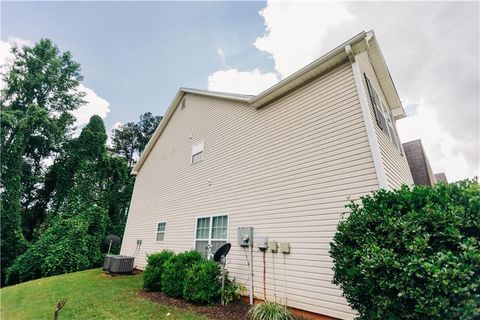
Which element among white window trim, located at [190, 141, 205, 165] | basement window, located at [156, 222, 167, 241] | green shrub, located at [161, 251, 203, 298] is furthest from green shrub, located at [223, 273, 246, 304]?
basement window, located at [156, 222, 167, 241]

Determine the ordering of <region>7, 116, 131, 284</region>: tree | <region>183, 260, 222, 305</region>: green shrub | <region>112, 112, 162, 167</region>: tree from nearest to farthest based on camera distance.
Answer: <region>183, 260, 222, 305</region>: green shrub → <region>7, 116, 131, 284</region>: tree → <region>112, 112, 162, 167</region>: tree

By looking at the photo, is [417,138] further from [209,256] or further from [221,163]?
[209,256]

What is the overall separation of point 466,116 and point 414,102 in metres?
1.82

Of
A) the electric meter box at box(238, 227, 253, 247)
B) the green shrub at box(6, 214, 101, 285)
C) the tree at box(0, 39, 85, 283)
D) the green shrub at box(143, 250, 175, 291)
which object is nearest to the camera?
the electric meter box at box(238, 227, 253, 247)

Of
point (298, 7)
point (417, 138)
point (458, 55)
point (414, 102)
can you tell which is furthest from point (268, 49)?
point (417, 138)

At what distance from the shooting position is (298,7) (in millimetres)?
7008

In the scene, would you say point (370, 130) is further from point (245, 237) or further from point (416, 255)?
point (245, 237)

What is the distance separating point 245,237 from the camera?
597cm

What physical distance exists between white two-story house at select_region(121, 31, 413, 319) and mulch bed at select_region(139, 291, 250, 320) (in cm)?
59

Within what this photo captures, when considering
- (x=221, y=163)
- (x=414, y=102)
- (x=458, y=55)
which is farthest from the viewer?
(x=414, y=102)

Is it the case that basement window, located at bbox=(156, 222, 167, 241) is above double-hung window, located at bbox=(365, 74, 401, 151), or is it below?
below

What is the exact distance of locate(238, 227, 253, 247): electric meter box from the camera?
19.3 ft

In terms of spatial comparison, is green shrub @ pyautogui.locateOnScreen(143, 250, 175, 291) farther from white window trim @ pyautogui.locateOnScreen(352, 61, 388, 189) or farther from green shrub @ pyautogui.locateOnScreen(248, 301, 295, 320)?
white window trim @ pyautogui.locateOnScreen(352, 61, 388, 189)

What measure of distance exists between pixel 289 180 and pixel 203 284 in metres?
3.25
